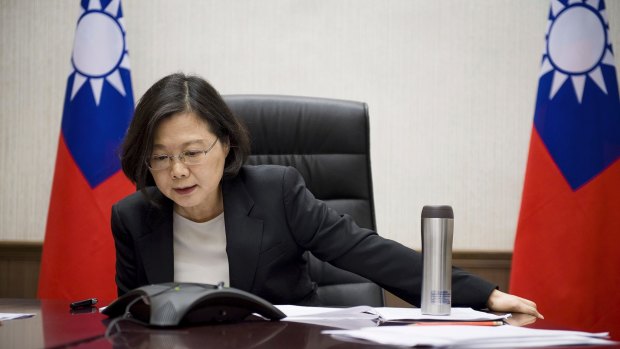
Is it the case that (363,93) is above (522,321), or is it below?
above

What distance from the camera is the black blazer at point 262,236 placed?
1581 millimetres

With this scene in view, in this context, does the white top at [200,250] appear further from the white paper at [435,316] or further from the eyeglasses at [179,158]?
the white paper at [435,316]

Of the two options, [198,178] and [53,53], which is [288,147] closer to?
[198,178]

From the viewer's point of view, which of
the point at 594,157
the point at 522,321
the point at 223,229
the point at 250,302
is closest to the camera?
the point at 250,302

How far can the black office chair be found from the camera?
1956mm

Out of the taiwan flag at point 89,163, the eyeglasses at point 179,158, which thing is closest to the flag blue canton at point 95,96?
the taiwan flag at point 89,163

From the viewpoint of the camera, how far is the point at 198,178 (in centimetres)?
158

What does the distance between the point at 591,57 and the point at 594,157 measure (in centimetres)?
33

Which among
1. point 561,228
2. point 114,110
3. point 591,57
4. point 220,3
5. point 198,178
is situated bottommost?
point 561,228

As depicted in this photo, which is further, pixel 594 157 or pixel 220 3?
pixel 220 3

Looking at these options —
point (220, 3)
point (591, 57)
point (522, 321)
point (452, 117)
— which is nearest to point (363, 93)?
point (452, 117)

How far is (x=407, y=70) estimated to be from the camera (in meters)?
2.77

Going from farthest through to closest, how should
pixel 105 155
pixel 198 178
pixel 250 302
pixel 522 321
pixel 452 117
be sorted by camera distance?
1. pixel 452 117
2. pixel 105 155
3. pixel 198 178
4. pixel 522 321
5. pixel 250 302

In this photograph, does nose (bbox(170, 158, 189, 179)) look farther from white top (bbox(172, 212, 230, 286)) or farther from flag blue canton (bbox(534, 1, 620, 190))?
flag blue canton (bbox(534, 1, 620, 190))
